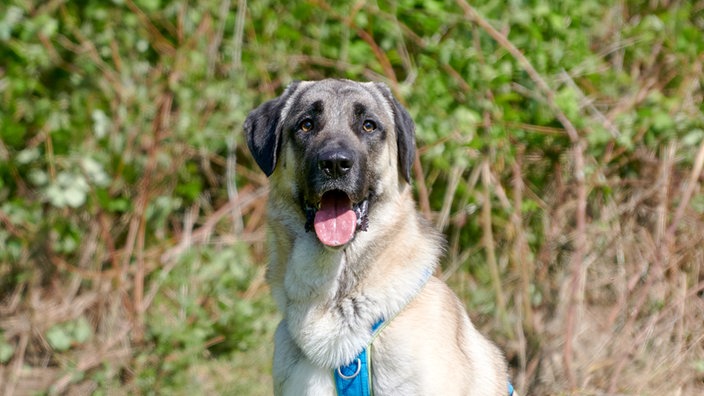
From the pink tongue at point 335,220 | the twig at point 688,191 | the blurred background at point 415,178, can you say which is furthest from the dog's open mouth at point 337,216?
the twig at point 688,191

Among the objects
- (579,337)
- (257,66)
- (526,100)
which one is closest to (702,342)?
(579,337)

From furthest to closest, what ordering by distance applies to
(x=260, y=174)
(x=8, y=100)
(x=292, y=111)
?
(x=260, y=174)
(x=8, y=100)
(x=292, y=111)

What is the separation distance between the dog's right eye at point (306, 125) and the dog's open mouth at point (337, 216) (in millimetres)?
406

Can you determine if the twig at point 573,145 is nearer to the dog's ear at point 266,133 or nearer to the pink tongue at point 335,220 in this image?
the dog's ear at point 266,133

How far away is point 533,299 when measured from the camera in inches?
258

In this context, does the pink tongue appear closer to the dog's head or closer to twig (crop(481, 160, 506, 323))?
the dog's head

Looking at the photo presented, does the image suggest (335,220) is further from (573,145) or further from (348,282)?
(573,145)

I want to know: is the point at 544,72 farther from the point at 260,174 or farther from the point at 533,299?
the point at 260,174

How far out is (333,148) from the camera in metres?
3.89

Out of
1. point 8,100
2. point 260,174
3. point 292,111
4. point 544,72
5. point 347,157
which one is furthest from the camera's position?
point 260,174

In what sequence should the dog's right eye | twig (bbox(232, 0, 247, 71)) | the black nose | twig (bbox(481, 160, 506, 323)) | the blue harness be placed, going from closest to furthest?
the blue harness → the black nose → the dog's right eye → twig (bbox(481, 160, 506, 323)) → twig (bbox(232, 0, 247, 71))

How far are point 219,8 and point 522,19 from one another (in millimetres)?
2624

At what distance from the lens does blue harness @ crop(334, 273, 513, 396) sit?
3.69 metres

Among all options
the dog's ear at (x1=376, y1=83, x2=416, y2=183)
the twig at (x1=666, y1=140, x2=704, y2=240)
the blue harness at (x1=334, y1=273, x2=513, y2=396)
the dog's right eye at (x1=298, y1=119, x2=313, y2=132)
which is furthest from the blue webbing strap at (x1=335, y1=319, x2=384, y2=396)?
the twig at (x1=666, y1=140, x2=704, y2=240)
